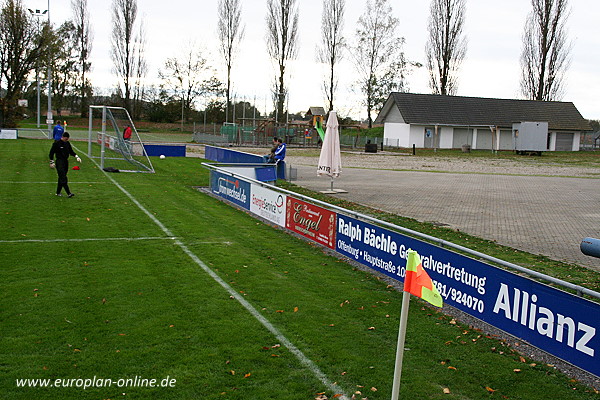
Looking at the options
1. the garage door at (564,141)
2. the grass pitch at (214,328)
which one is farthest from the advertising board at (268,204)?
the garage door at (564,141)

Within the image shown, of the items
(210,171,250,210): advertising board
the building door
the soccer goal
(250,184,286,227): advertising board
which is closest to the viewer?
(250,184,286,227): advertising board

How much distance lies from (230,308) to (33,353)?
8.51ft

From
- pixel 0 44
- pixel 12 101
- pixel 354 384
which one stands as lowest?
pixel 354 384

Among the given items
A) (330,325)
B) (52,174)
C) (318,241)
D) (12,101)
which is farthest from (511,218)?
(12,101)

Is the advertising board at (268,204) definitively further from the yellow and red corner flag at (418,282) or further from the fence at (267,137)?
the fence at (267,137)

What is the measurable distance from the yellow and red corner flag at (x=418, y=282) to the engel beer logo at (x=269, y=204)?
9.43 metres

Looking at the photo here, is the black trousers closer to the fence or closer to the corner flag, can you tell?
the corner flag

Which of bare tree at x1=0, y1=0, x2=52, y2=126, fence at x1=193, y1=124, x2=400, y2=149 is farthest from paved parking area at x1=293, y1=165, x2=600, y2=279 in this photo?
bare tree at x1=0, y1=0, x2=52, y2=126

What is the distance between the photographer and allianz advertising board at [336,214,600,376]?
583cm

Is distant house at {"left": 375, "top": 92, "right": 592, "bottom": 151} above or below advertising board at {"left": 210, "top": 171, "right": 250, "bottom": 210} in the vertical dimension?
above

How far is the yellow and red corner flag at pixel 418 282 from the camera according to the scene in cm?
452

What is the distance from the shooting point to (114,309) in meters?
7.73

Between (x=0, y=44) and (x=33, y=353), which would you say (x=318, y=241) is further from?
(x=0, y=44)

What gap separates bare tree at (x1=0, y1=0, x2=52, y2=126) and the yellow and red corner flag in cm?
5431
